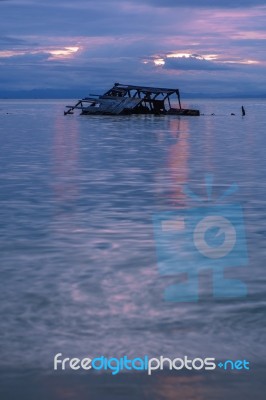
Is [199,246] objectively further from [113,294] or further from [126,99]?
[126,99]

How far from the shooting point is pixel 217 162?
3081 centimetres

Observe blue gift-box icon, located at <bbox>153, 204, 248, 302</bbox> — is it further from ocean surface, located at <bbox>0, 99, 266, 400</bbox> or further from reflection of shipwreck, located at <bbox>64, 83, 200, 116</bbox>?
reflection of shipwreck, located at <bbox>64, 83, 200, 116</bbox>

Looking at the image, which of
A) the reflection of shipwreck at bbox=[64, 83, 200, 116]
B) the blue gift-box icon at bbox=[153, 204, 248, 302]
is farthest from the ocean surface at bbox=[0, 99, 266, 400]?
the reflection of shipwreck at bbox=[64, 83, 200, 116]

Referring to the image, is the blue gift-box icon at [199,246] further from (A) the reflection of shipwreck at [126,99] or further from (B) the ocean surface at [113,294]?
(A) the reflection of shipwreck at [126,99]

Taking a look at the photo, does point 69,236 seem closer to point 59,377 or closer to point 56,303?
point 56,303

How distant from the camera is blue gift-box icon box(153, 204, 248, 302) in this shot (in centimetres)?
954

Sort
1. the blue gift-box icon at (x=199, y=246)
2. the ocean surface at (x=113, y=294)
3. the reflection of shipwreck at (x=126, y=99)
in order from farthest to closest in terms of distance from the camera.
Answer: the reflection of shipwreck at (x=126, y=99) → the blue gift-box icon at (x=199, y=246) → the ocean surface at (x=113, y=294)

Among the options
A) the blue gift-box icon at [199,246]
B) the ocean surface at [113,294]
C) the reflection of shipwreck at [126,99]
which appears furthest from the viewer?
the reflection of shipwreck at [126,99]

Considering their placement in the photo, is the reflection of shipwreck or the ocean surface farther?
the reflection of shipwreck

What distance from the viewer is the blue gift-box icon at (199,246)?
954 cm

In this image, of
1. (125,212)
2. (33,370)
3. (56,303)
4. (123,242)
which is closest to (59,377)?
(33,370)

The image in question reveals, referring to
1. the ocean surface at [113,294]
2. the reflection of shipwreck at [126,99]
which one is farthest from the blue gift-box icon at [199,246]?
the reflection of shipwreck at [126,99]

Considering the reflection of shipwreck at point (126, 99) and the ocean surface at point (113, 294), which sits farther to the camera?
the reflection of shipwreck at point (126, 99)

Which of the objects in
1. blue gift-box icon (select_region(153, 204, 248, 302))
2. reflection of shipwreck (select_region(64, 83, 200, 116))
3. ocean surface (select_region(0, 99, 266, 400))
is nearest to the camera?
ocean surface (select_region(0, 99, 266, 400))
